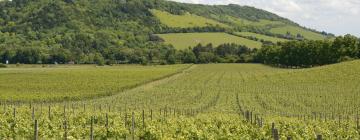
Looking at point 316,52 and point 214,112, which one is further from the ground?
point 316,52

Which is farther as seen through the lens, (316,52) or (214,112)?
(316,52)

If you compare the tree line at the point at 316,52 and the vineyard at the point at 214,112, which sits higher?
the tree line at the point at 316,52

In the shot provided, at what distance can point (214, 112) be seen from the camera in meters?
50.0

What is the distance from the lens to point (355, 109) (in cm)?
5553

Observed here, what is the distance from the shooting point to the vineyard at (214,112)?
1133 inches

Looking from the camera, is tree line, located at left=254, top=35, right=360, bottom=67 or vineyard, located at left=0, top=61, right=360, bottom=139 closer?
vineyard, located at left=0, top=61, right=360, bottom=139

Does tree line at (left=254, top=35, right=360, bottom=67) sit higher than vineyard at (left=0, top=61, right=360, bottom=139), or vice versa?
tree line at (left=254, top=35, right=360, bottom=67)

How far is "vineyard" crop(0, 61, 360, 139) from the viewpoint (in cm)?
2877

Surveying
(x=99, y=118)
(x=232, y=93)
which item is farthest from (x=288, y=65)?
(x=99, y=118)

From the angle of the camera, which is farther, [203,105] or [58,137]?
[203,105]

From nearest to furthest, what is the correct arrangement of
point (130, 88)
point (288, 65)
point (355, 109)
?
point (355, 109) < point (130, 88) < point (288, 65)

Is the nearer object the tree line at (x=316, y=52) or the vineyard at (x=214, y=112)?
the vineyard at (x=214, y=112)

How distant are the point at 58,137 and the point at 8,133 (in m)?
2.67

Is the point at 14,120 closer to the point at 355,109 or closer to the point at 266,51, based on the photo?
the point at 355,109
